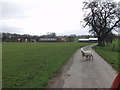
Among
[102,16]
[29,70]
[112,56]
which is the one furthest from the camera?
[102,16]

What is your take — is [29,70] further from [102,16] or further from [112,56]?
[102,16]

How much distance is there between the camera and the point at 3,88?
5941 millimetres

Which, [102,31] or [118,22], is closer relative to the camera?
[118,22]

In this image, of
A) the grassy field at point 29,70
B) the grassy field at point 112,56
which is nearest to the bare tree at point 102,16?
the grassy field at point 112,56

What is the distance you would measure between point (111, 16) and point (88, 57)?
93.0 feet

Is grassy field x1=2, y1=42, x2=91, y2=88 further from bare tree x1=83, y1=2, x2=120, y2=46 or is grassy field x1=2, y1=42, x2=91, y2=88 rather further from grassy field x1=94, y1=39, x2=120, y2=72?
bare tree x1=83, y1=2, x2=120, y2=46

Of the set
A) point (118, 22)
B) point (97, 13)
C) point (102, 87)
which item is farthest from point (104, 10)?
point (102, 87)

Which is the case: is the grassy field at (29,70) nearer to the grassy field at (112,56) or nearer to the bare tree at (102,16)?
the grassy field at (112,56)

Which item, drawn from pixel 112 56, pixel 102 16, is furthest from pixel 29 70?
pixel 102 16

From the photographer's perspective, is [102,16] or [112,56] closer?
[112,56]

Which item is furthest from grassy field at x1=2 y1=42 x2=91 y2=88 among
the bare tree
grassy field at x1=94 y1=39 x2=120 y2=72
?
the bare tree

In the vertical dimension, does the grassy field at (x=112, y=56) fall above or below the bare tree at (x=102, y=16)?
below

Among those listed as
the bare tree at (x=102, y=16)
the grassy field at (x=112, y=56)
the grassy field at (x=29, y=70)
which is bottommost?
the grassy field at (x=112, y=56)

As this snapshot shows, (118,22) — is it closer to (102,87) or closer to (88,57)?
(88,57)
